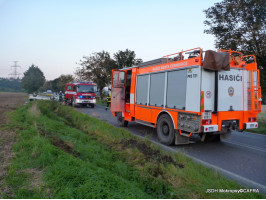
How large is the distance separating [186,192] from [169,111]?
350 cm

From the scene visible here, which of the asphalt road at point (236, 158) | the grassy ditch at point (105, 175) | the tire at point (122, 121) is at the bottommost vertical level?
the asphalt road at point (236, 158)

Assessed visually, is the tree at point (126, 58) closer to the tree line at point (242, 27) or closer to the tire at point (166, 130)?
the tree line at point (242, 27)

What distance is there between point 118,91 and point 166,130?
380cm

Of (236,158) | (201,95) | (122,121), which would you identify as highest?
(201,95)

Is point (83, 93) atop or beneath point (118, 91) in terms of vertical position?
atop

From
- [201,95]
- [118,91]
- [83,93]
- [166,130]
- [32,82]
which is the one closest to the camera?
[201,95]

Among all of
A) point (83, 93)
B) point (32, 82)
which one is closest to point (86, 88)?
point (83, 93)

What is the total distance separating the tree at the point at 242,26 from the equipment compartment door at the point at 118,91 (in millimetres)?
7252

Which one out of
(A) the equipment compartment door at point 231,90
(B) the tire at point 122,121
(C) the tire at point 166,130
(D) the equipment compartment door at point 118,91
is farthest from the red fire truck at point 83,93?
(A) the equipment compartment door at point 231,90

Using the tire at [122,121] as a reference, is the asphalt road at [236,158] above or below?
below

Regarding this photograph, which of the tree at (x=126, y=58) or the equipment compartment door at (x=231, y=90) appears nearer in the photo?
the equipment compartment door at (x=231, y=90)

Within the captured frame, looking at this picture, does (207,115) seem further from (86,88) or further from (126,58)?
(126,58)

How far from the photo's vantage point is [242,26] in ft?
38.8

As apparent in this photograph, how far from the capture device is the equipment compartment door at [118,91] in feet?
32.3
